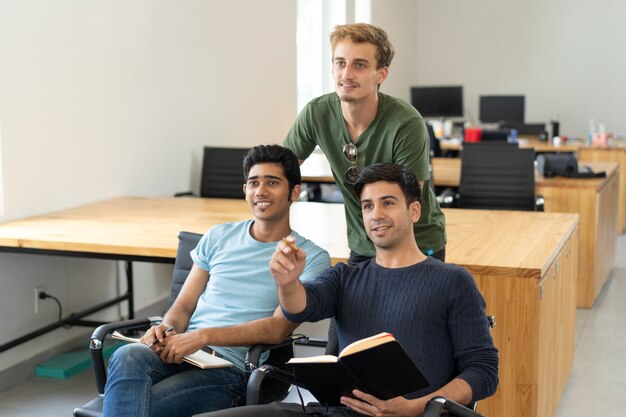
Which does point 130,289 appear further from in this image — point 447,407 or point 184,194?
point 447,407

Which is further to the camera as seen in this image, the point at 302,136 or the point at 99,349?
the point at 302,136

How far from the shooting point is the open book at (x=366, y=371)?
199cm

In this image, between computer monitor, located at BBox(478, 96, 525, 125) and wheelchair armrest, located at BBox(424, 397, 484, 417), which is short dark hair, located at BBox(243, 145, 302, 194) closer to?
wheelchair armrest, located at BBox(424, 397, 484, 417)

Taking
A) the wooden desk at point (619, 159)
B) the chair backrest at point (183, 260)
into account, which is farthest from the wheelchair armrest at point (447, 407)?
the wooden desk at point (619, 159)

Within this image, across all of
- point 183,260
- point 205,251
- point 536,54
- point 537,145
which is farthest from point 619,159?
point 205,251

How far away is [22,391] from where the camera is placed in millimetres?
4066

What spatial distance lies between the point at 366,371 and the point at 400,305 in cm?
29

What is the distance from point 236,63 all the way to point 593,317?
9.82ft

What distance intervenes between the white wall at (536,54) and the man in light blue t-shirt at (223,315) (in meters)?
9.22

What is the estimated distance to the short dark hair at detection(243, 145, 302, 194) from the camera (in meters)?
2.79

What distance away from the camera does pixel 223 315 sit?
2.78 metres

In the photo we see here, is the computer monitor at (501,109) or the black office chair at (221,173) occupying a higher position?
the computer monitor at (501,109)

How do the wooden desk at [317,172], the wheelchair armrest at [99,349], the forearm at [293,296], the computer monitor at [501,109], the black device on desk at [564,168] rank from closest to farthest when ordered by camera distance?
the forearm at [293,296] < the wheelchair armrest at [99,349] < the black device on desk at [564,168] < the wooden desk at [317,172] < the computer monitor at [501,109]

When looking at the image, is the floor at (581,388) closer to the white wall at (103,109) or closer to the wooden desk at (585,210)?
the white wall at (103,109)
